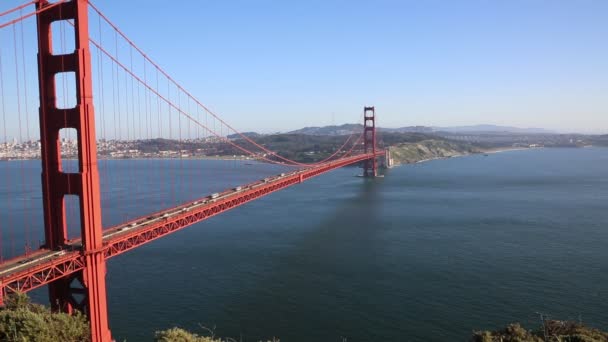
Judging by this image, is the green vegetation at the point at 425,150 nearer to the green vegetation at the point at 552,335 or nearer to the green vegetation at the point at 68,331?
the green vegetation at the point at 552,335

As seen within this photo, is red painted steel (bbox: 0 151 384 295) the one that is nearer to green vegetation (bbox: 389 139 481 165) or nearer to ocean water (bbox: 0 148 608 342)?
ocean water (bbox: 0 148 608 342)

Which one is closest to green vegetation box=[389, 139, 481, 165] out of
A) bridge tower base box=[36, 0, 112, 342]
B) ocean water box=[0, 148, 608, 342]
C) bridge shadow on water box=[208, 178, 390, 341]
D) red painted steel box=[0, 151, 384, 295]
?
ocean water box=[0, 148, 608, 342]

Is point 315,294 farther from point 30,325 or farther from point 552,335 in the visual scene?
point 30,325

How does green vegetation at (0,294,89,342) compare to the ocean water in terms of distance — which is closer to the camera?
green vegetation at (0,294,89,342)

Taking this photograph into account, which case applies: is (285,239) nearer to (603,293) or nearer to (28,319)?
(603,293)

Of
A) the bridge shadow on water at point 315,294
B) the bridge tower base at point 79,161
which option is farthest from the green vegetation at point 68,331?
the bridge shadow on water at point 315,294

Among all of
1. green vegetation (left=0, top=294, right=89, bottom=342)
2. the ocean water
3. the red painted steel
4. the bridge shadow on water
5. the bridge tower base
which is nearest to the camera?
green vegetation (left=0, top=294, right=89, bottom=342)

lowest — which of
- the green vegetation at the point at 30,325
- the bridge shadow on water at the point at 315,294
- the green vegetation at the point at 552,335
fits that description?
the bridge shadow on water at the point at 315,294
